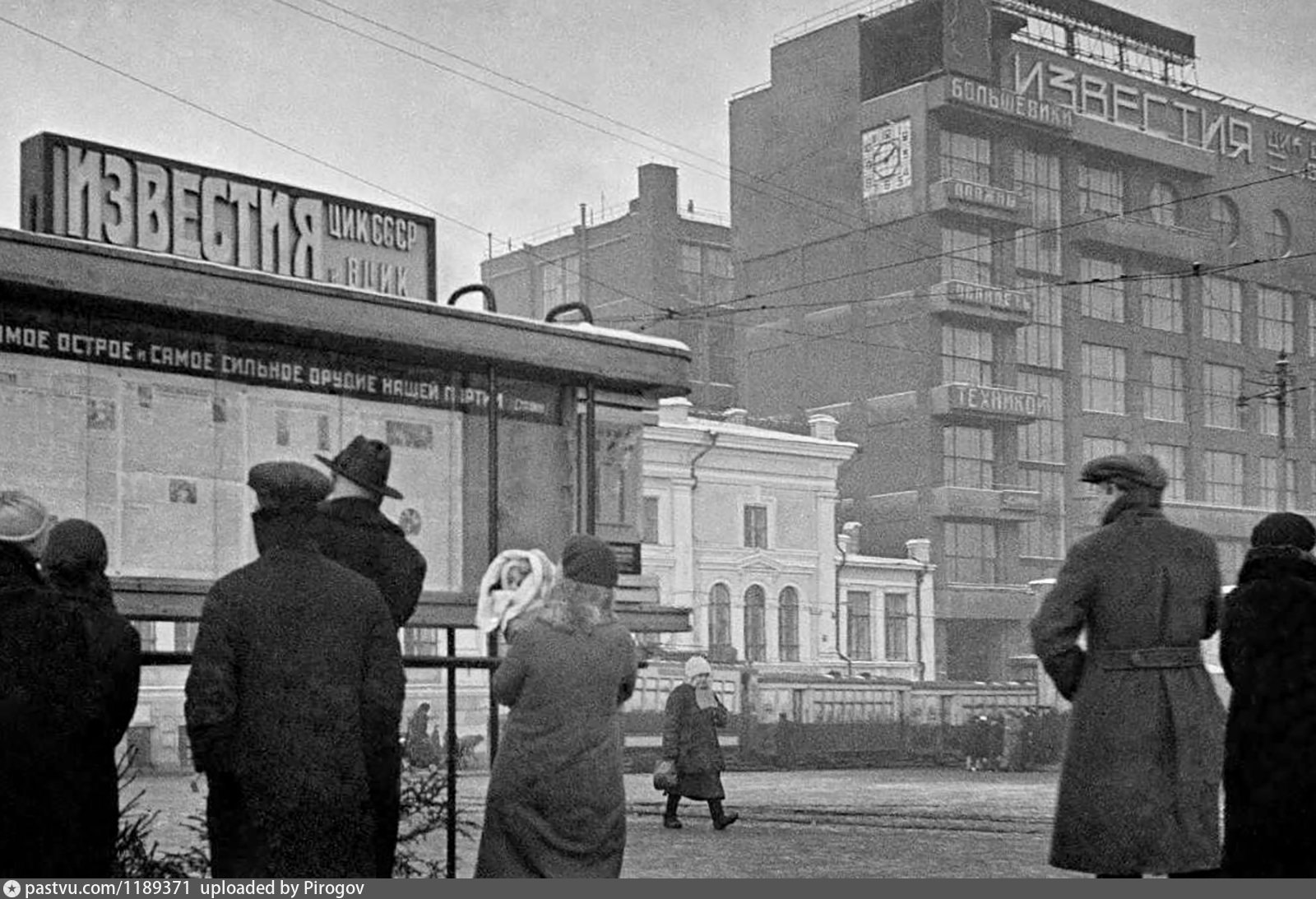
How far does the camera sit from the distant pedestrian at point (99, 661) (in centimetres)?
556

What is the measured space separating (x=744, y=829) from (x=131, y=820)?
1010 cm

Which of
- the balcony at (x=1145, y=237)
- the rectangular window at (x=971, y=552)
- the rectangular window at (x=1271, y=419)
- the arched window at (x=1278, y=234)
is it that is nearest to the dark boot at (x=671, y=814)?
the rectangular window at (x=971, y=552)

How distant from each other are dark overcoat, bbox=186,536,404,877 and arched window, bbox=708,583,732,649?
45723mm

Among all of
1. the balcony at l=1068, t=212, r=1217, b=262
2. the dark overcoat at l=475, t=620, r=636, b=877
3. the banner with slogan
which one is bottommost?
the dark overcoat at l=475, t=620, r=636, b=877

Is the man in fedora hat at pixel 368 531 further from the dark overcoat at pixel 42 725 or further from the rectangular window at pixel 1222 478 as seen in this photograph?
the rectangular window at pixel 1222 478

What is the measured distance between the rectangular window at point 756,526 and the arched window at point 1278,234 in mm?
30763

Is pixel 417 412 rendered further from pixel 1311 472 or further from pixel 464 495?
Answer: pixel 1311 472

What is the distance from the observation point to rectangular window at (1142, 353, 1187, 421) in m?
72.7

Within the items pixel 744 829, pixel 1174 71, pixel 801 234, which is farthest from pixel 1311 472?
pixel 744 829

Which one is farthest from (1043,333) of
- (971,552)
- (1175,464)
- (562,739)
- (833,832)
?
(562,739)

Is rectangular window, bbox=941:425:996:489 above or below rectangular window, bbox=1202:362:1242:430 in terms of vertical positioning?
below

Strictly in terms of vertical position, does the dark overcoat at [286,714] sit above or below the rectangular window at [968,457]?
below

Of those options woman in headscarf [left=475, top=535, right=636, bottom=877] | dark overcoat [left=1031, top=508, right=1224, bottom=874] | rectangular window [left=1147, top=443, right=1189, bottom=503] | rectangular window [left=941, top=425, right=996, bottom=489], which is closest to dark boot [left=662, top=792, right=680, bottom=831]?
dark overcoat [left=1031, top=508, right=1224, bottom=874]

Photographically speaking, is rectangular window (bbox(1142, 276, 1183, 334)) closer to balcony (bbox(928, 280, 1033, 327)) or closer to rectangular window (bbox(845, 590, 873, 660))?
balcony (bbox(928, 280, 1033, 327))
